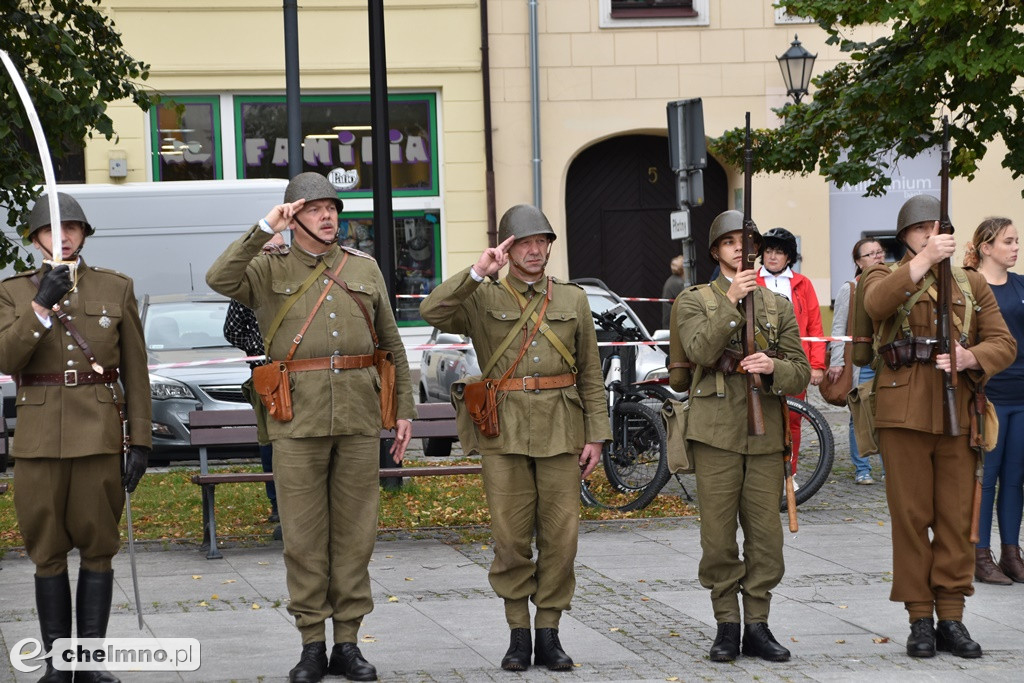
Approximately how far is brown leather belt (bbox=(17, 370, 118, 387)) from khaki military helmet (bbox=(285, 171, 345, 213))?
3.53ft

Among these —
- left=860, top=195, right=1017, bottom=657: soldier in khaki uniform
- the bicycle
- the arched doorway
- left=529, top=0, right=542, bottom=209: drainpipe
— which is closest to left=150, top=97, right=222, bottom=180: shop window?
left=529, top=0, right=542, bottom=209: drainpipe

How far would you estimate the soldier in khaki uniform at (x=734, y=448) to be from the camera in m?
→ 6.89

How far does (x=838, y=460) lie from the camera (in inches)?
554

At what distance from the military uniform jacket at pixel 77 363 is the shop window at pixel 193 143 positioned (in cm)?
1612

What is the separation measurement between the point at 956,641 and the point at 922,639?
15 cm

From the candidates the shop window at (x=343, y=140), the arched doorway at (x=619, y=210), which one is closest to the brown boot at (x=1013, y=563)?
the shop window at (x=343, y=140)

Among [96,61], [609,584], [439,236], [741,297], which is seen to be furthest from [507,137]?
[741,297]

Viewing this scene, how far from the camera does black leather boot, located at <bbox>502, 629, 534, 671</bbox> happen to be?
264 inches

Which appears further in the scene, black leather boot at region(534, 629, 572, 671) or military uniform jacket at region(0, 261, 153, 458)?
black leather boot at region(534, 629, 572, 671)

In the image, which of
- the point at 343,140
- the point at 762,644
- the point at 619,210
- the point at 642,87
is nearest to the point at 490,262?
the point at 762,644

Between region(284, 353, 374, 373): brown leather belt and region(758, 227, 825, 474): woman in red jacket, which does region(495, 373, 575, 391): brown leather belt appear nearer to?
region(284, 353, 374, 373): brown leather belt

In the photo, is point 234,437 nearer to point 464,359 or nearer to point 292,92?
point 292,92

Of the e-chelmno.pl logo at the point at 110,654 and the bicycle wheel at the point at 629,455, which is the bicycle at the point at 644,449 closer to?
the bicycle wheel at the point at 629,455

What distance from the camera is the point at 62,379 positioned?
6.46 m
